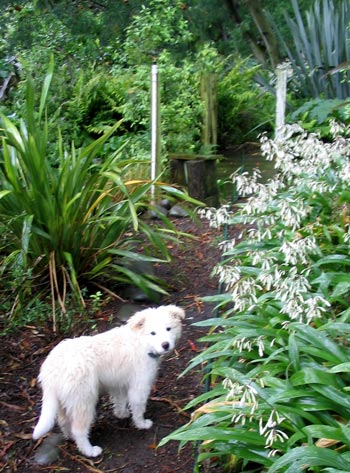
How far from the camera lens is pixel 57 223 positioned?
16.3 feet

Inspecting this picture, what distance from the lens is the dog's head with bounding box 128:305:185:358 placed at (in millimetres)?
3639

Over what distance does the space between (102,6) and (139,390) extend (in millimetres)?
7956

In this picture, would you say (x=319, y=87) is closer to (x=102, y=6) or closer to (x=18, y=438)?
(x=102, y=6)

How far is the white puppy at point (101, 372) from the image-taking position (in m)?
3.51

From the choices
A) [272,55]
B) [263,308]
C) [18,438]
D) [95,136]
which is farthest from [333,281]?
[272,55]

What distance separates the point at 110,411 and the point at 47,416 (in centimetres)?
68

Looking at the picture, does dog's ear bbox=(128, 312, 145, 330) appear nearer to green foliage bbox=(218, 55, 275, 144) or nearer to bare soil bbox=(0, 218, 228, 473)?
bare soil bbox=(0, 218, 228, 473)

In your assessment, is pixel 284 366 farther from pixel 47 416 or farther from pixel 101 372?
pixel 47 416

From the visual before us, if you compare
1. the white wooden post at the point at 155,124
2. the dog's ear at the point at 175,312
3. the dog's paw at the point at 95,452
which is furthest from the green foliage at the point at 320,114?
the dog's paw at the point at 95,452

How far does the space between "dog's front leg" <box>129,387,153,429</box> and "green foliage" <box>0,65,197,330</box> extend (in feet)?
4.08

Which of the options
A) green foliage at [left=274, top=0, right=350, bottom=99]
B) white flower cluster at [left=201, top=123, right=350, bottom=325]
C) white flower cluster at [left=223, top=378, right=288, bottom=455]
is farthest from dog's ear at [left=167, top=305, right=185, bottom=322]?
green foliage at [left=274, top=0, right=350, bottom=99]

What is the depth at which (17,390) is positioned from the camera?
4.23 m

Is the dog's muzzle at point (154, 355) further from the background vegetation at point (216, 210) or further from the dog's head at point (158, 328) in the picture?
the background vegetation at point (216, 210)

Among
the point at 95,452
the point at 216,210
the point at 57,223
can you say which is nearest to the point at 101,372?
the point at 95,452
